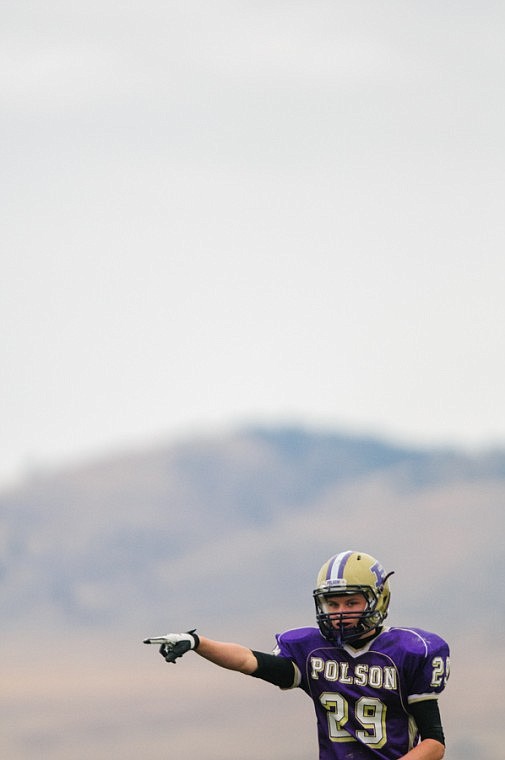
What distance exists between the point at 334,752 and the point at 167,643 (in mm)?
1287

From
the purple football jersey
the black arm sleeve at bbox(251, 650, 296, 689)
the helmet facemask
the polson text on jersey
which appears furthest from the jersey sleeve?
the black arm sleeve at bbox(251, 650, 296, 689)

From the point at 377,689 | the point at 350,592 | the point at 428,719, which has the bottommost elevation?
the point at 428,719

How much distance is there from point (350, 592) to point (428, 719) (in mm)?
863

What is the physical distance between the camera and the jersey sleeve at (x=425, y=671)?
8.74 m

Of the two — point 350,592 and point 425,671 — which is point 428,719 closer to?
point 425,671

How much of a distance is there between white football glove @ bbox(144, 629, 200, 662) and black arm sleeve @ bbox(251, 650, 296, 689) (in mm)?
637

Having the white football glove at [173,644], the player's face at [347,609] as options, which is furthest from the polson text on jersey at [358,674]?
the white football glove at [173,644]

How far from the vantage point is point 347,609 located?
8.91 meters

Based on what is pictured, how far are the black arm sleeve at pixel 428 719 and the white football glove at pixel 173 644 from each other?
140cm

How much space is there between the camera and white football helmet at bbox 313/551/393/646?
889 cm

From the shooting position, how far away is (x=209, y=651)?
8.78 metres

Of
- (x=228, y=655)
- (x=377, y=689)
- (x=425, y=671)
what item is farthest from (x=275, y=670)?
(x=425, y=671)

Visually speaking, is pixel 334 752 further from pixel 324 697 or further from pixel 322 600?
pixel 322 600

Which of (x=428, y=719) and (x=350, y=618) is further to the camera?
(x=350, y=618)
